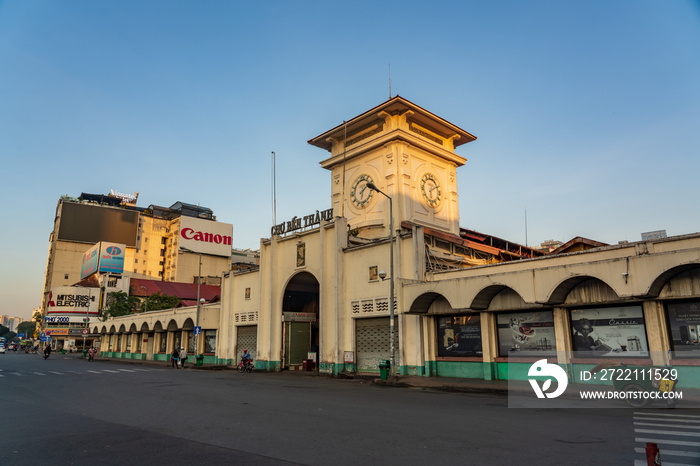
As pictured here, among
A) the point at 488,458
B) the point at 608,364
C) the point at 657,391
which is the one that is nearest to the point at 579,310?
the point at 608,364

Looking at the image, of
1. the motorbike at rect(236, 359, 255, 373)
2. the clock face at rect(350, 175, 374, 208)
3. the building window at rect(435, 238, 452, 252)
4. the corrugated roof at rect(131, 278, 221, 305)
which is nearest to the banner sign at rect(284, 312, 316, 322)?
the motorbike at rect(236, 359, 255, 373)

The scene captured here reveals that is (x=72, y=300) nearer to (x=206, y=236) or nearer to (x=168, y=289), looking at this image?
(x=168, y=289)

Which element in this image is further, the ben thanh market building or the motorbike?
the motorbike

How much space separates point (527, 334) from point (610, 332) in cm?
357

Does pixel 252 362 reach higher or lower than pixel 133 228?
lower

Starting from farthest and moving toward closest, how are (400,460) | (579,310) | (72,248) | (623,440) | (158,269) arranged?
(158,269)
(72,248)
(579,310)
(623,440)
(400,460)

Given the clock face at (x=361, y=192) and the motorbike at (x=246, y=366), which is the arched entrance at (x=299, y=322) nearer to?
the motorbike at (x=246, y=366)

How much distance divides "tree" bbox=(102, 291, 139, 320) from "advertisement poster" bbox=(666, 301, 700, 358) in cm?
7269

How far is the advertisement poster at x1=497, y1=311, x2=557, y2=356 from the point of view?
2091cm

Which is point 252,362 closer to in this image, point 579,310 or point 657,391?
point 579,310

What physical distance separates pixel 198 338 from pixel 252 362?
12014 millimetres

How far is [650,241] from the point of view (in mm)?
18656

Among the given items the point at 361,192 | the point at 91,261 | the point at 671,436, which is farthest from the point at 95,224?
the point at 671,436

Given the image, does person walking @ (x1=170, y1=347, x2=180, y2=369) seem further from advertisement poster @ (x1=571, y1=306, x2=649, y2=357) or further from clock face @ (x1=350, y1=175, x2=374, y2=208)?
advertisement poster @ (x1=571, y1=306, x2=649, y2=357)
